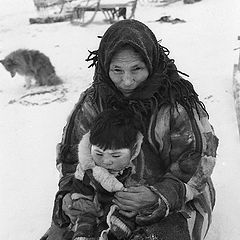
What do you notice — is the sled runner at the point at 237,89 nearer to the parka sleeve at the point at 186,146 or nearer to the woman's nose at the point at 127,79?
the parka sleeve at the point at 186,146

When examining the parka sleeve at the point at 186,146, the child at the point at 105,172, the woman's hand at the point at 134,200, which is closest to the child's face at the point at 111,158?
the child at the point at 105,172

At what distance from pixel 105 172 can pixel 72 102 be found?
3.11 metres

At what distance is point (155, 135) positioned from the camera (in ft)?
6.51

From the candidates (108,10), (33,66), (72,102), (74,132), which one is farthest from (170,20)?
(74,132)

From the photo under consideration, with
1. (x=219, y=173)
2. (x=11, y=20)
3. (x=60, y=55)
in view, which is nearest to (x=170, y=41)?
(x=60, y=55)

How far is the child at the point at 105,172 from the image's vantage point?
5.82ft

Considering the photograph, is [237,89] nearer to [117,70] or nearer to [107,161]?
[117,70]

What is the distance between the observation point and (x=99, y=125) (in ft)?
5.83

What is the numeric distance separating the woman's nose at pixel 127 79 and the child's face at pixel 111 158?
28 cm

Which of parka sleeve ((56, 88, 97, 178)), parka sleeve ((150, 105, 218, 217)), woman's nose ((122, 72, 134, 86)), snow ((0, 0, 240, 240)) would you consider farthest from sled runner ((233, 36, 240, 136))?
woman's nose ((122, 72, 134, 86))

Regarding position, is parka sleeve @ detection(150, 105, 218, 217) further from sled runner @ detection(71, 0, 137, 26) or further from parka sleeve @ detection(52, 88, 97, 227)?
sled runner @ detection(71, 0, 137, 26)

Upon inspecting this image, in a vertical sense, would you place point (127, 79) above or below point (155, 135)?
→ above

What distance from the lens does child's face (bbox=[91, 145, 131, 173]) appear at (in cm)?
178

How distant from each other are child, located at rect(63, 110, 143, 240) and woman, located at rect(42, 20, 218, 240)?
0.05 meters
